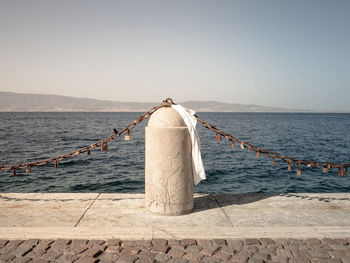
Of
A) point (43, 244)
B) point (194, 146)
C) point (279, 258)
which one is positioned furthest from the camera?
point (194, 146)

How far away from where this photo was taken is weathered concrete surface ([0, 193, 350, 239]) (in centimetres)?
463

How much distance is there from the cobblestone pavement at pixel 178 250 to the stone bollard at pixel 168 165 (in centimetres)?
106

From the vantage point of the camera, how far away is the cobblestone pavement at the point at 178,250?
3877 millimetres

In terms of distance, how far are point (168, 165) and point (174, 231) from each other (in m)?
1.15

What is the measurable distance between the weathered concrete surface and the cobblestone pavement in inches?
7.3

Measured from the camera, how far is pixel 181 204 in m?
5.43

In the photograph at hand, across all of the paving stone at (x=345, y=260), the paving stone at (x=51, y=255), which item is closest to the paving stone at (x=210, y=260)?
the paving stone at (x=345, y=260)

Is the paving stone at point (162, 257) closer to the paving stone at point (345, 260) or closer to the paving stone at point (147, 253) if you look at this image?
the paving stone at point (147, 253)

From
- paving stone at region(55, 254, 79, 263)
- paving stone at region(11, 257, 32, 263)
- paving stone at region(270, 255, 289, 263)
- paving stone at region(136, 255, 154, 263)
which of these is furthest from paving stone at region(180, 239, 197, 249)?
paving stone at region(11, 257, 32, 263)

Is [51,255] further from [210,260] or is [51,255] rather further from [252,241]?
[252,241]

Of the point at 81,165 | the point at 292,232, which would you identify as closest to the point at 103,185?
the point at 81,165

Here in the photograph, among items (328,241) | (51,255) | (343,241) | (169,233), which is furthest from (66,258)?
(343,241)

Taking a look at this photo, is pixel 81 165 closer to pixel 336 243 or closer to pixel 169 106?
pixel 169 106

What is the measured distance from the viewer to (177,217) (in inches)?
211
